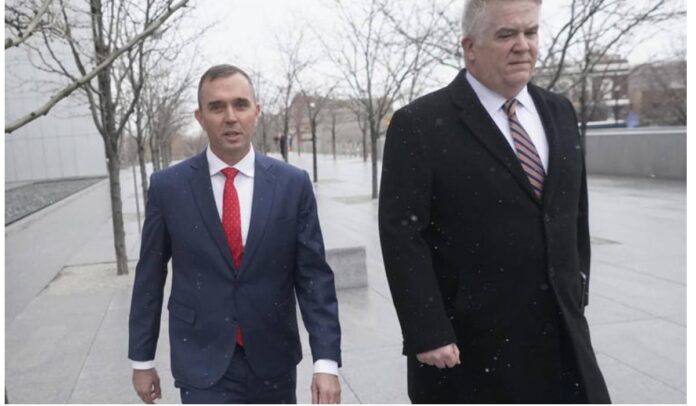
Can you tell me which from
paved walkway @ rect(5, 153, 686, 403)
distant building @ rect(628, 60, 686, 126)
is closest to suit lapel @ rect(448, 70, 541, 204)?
paved walkway @ rect(5, 153, 686, 403)

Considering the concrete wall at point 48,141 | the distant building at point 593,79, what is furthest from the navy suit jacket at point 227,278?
the concrete wall at point 48,141

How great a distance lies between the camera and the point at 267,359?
253 cm

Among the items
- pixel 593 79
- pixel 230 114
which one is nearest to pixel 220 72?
pixel 230 114

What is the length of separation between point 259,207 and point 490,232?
88cm

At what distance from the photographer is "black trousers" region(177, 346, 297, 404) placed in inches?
98.3

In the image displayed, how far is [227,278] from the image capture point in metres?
2.50

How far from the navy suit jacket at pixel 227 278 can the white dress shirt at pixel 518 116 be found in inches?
30.5

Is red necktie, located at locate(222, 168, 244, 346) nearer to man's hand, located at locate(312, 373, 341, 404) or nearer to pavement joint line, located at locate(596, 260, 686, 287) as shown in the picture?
man's hand, located at locate(312, 373, 341, 404)

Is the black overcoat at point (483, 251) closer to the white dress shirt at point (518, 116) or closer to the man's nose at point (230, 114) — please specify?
the white dress shirt at point (518, 116)

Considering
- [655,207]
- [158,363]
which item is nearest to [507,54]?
[158,363]

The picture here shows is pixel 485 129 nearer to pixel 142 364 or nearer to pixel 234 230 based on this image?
pixel 234 230

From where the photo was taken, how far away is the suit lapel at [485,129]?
2.37 m

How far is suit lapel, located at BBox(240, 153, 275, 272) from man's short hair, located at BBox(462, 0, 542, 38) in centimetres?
94

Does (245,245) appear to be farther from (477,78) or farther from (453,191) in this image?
(477,78)
